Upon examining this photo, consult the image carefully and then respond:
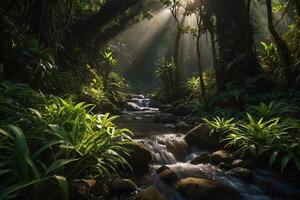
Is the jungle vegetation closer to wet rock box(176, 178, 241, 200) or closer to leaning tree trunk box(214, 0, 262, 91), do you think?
leaning tree trunk box(214, 0, 262, 91)

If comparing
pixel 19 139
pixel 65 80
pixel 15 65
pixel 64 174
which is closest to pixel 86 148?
pixel 64 174

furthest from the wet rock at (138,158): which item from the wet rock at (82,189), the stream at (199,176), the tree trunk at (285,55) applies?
the tree trunk at (285,55)

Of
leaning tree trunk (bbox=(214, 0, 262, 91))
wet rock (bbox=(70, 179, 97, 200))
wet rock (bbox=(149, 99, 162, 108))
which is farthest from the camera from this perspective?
wet rock (bbox=(149, 99, 162, 108))

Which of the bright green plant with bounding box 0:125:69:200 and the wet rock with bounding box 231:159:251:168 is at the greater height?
the bright green plant with bounding box 0:125:69:200

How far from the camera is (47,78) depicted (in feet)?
25.8

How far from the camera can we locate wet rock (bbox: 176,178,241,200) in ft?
15.3

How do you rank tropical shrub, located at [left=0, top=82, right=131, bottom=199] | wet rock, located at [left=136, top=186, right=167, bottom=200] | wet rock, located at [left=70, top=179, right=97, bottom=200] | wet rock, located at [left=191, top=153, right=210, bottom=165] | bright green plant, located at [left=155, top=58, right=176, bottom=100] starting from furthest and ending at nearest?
bright green plant, located at [left=155, top=58, right=176, bottom=100] → wet rock, located at [left=191, top=153, right=210, bottom=165] → wet rock, located at [left=136, top=186, right=167, bottom=200] → wet rock, located at [left=70, top=179, right=97, bottom=200] → tropical shrub, located at [left=0, top=82, right=131, bottom=199]

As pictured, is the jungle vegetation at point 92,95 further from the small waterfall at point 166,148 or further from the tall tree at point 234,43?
the small waterfall at point 166,148

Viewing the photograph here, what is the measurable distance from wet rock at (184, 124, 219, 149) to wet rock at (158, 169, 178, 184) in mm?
1843

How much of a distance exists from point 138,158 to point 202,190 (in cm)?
128

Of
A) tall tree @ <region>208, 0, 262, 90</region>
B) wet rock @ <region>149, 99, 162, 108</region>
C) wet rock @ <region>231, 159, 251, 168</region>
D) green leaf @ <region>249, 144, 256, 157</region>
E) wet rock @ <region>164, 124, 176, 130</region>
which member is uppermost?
tall tree @ <region>208, 0, 262, 90</region>

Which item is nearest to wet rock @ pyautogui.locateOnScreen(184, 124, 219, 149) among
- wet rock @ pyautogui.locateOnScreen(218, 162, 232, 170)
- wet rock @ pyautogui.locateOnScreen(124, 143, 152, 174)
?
wet rock @ pyautogui.locateOnScreen(218, 162, 232, 170)

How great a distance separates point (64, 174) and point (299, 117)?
17.7 ft

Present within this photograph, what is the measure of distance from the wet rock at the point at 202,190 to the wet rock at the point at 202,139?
6.65ft
